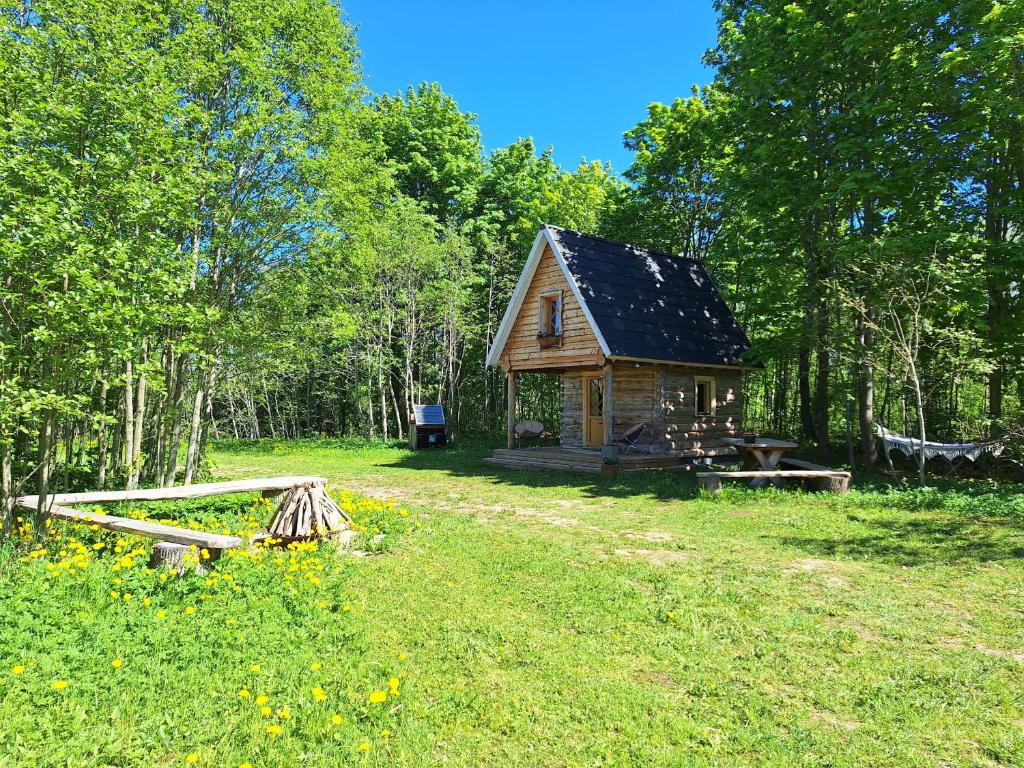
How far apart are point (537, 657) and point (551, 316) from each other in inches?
532

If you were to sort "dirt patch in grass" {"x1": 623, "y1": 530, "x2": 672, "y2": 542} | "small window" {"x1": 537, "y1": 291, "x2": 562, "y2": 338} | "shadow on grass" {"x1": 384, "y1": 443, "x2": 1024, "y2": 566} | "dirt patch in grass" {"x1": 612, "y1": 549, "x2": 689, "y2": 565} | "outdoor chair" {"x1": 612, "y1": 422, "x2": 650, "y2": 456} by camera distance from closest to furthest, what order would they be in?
"dirt patch in grass" {"x1": 612, "y1": 549, "x2": 689, "y2": 565}, "shadow on grass" {"x1": 384, "y1": 443, "x2": 1024, "y2": 566}, "dirt patch in grass" {"x1": 623, "y1": 530, "x2": 672, "y2": 542}, "outdoor chair" {"x1": 612, "y1": 422, "x2": 650, "y2": 456}, "small window" {"x1": 537, "y1": 291, "x2": 562, "y2": 338}

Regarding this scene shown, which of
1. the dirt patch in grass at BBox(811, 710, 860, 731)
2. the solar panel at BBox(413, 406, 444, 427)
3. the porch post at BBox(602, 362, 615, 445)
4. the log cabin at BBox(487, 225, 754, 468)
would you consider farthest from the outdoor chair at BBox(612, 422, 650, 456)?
the dirt patch in grass at BBox(811, 710, 860, 731)

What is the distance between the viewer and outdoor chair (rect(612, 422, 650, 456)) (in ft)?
50.4

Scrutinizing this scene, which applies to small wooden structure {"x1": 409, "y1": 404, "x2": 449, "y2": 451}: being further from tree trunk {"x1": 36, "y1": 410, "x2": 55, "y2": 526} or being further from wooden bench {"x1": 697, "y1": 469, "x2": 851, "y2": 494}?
tree trunk {"x1": 36, "y1": 410, "x2": 55, "y2": 526}

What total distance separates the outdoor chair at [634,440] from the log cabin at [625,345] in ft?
0.44

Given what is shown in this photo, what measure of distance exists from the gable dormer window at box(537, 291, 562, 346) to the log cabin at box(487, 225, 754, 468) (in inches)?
1.3

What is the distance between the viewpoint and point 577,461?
14906 millimetres

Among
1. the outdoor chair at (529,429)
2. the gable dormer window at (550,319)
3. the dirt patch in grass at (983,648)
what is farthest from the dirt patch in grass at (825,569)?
the outdoor chair at (529,429)

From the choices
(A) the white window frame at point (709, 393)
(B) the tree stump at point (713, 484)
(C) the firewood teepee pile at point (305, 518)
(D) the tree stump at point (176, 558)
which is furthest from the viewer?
(A) the white window frame at point (709, 393)

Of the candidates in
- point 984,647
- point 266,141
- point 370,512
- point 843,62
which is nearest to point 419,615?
point 370,512

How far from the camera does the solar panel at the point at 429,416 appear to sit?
2148 centimetres

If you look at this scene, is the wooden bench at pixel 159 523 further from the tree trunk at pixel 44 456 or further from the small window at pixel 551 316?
the small window at pixel 551 316

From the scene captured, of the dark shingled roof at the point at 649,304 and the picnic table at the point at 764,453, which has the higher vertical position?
the dark shingled roof at the point at 649,304

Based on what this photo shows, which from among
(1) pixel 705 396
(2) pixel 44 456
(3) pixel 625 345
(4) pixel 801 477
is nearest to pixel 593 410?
(1) pixel 705 396
